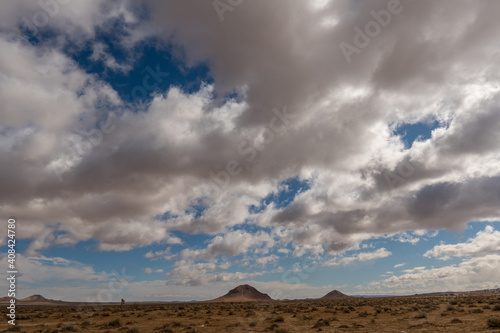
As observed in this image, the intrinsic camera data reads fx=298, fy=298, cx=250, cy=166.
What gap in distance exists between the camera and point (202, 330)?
2877 cm

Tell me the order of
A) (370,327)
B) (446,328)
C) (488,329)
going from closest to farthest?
(488,329) < (446,328) < (370,327)

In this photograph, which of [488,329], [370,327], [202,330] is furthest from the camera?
[202,330]

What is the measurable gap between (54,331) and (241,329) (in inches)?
676

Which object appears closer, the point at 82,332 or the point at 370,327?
the point at 370,327

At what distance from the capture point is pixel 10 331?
28.9 m

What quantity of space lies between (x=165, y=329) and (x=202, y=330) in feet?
12.1

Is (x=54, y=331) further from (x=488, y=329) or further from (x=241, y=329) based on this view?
(x=488, y=329)

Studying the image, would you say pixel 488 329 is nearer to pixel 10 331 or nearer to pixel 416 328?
pixel 416 328

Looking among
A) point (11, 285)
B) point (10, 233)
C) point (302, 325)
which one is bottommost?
point (302, 325)

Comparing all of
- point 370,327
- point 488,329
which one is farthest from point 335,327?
point 488,329

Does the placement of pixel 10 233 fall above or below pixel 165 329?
above

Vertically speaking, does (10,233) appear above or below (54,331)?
above

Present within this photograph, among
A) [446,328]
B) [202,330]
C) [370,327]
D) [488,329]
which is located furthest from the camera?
[202,330]

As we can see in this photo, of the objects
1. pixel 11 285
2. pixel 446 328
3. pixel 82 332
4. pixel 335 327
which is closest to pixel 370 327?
pixel 335 327
